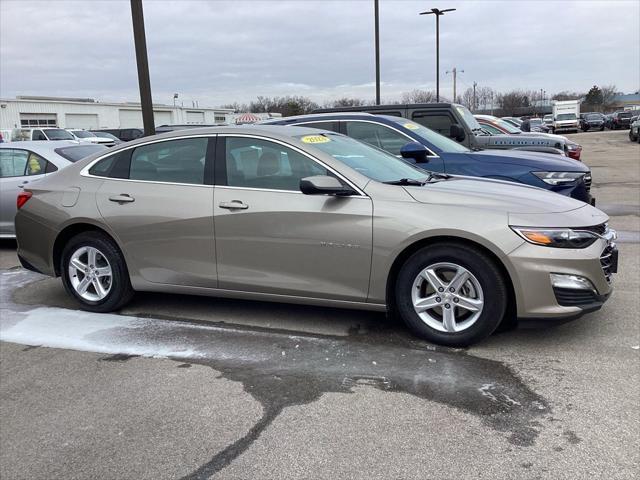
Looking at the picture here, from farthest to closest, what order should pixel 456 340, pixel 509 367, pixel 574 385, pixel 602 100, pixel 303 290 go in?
pixel 602 100 < pixel 303 290 < pixel 456 340 < pixel 509 367 < pixel 574 385

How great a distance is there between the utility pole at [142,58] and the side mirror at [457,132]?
4821 millimetres

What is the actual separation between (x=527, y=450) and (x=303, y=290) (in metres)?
2.05

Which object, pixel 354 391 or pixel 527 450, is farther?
pixel 354 391

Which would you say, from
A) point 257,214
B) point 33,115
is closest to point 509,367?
point 257,214

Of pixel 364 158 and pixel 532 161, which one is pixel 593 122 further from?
pixel 364 158

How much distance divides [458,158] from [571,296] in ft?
10.9

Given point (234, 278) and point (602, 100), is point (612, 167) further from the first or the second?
point (602, 100)

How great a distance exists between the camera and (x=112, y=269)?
5086 mm

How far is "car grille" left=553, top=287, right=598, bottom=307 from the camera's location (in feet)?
12.8

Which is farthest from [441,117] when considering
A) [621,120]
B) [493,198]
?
[621,120]

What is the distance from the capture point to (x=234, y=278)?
183 inches

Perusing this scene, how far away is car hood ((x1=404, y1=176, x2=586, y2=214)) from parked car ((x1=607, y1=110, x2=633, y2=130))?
5263cm

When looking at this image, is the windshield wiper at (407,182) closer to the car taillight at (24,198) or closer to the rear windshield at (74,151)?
the car taillight at (24,198)

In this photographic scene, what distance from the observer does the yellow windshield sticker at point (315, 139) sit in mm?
4672
